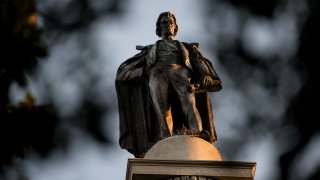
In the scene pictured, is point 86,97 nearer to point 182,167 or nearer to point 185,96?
point 182,167

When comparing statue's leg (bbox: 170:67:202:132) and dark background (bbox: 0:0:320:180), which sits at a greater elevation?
statue's leg (bbox: 170:67:202:132)

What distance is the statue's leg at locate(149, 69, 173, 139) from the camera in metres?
10.1

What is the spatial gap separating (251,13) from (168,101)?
6448 mm

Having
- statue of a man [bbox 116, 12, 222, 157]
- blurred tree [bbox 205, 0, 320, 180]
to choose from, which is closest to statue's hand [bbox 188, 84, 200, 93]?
statue of a man [bbox 116, 12, 222, 157]

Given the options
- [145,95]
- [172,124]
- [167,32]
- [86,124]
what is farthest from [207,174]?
[86,124]

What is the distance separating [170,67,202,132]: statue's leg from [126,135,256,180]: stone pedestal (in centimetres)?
102

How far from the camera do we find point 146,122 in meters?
10.5

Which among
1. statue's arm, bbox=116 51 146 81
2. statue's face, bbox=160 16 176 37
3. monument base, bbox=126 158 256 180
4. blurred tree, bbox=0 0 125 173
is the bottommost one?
blurred tree, bbox=0 0 125 173

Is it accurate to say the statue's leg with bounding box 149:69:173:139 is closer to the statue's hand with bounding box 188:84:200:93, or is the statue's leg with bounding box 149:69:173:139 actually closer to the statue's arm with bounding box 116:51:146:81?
the statue's arm with bounding box 116:51:146:81

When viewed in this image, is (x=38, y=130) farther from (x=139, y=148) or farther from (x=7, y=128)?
(x=139, y=148)

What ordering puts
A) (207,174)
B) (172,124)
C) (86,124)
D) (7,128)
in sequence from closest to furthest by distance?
(7,128)
(86,124)
(207,174)
(172,124)

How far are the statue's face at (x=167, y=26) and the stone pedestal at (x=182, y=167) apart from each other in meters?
2.82

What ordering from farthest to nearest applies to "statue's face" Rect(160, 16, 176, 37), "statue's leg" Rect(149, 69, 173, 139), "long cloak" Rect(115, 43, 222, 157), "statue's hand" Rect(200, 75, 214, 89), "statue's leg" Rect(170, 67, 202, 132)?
"statue's face" Rect(160, 16, 176, 37) → "long cloak" Rect(115, 43, 222, 157) → "statue's hand" Rect(200, 75, 214, 89) → "statue's leg" Rect(149, 69, 173, 139) → "statue's leg" Rect(170, 67, 202, 132)

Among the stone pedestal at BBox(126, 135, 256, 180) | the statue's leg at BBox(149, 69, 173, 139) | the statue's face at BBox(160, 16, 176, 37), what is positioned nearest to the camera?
the stone pedestal at BBox(126, 135, 256, 180)
